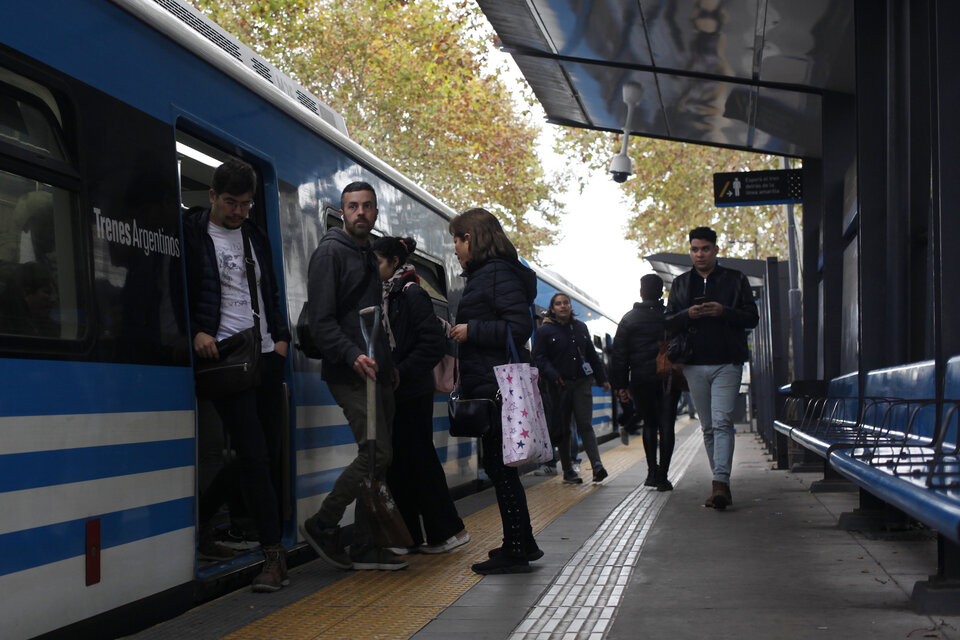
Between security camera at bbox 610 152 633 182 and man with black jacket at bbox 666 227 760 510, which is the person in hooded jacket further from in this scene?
security camera at bbox 610 152 633 182

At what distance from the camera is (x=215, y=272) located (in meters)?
5.20

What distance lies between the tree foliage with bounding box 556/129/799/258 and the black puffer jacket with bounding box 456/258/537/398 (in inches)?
755

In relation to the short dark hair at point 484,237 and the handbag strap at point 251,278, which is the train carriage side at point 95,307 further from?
the short dark hair at point 484,237

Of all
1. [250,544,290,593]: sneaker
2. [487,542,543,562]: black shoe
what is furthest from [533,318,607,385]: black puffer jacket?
[250,544,290,593]: sneaker

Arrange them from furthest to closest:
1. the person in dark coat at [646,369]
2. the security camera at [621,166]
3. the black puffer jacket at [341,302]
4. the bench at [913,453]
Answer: the security camera at [621,166] < the person in dark coat at [646,369] < the black puffer jacket at [341,302] < the bench at [913,453]

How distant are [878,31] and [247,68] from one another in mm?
4047

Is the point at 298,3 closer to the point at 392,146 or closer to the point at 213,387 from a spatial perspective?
the point at 392,146

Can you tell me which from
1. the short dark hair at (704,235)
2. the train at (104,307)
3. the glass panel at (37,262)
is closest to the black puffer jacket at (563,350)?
the short dark hair at (704,235)

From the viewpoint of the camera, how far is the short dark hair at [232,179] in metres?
5.27

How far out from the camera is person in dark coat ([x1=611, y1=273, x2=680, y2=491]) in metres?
10.8

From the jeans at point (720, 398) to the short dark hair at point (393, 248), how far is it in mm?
3164

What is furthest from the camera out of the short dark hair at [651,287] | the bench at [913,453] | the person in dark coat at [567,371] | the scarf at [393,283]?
the person in dark coat at [567,371]

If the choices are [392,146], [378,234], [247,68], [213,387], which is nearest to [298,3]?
[392,146]

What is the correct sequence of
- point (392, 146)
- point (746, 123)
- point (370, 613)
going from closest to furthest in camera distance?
point (370, 613), point (746, 123), point (392, 146)
